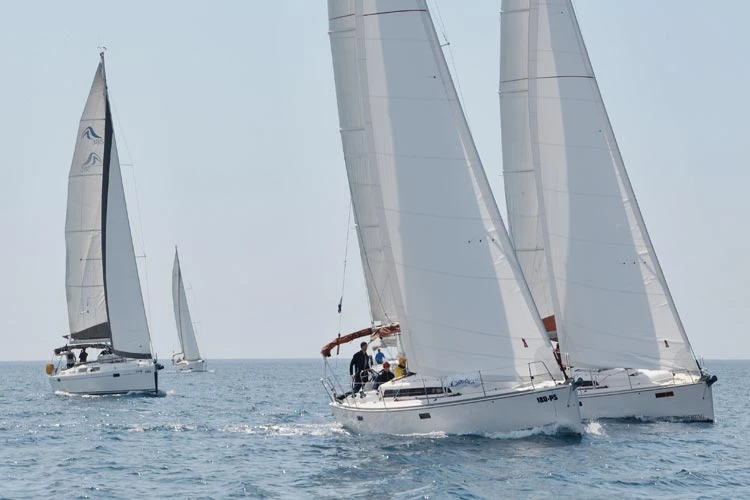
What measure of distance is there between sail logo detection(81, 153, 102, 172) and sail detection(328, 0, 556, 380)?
2555 centimetres

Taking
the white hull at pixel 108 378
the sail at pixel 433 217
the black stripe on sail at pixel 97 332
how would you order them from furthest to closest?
1. the black stripe on sail at pixel 97 332
2. the white hull at pixel 108 378
3. the sail at pixel 433 217

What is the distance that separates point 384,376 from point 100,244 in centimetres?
2505

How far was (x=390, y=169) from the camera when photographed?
1068 inches

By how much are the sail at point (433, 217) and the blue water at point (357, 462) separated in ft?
6.95

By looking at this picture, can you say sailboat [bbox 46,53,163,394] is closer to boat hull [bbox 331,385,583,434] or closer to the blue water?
the blue water

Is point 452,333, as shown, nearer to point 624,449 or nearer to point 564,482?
point 624,449

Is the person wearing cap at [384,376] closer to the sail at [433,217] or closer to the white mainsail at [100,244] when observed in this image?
the sail at [433,217]

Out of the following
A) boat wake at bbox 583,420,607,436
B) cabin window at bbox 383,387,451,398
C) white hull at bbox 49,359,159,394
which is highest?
white hull at bbox 49,359,159,394

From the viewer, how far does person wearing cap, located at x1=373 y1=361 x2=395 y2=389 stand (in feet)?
94.5

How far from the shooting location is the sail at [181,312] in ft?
316

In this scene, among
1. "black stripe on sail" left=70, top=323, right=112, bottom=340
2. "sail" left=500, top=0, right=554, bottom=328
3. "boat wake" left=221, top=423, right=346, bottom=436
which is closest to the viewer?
"boat wake" left=221, top=423, right=346, bottom=436

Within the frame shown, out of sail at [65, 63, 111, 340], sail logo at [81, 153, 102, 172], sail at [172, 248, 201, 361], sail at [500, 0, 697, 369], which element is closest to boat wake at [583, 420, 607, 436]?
sail at [500, 0, 697, 369]

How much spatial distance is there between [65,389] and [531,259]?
23.0m

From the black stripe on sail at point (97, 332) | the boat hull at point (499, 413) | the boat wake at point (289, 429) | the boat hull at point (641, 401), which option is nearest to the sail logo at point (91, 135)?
the black stripe on sail at point (97, 332)
